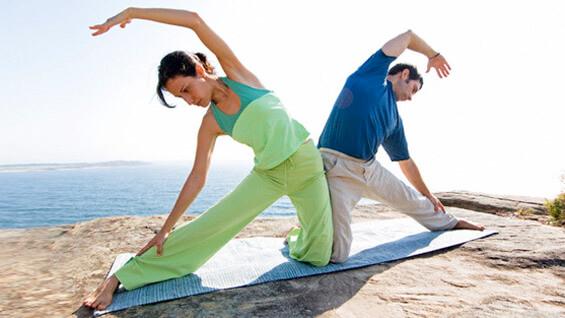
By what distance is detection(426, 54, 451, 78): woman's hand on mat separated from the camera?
3.09 meters

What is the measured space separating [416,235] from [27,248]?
146 inches

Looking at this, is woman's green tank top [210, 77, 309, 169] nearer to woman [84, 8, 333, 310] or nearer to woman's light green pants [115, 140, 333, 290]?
woman [84, 8, 333, 310]

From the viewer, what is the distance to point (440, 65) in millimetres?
3104

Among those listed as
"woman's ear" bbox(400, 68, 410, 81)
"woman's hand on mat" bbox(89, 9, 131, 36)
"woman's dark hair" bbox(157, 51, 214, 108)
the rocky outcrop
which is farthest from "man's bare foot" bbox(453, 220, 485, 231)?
"woman's hand on mat" bbox(89, 9, 131, 36)

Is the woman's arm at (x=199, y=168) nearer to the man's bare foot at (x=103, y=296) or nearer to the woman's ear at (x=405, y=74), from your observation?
the man's bare foot at (x=103, y=296)

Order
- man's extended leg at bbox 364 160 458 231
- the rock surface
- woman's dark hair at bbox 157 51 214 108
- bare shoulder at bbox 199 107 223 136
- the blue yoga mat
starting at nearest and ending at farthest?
the rock surface, woman's dark hair at bbox 157 51 214 108, the blue yoga mat, bare shoulder at bbox 199 107 223 136, man's extended leg at bbox 364 160 458 231

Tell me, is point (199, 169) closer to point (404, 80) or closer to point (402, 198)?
point (402, 198)

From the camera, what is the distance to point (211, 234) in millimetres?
2387

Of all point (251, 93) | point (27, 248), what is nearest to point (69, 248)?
point (27, 248)

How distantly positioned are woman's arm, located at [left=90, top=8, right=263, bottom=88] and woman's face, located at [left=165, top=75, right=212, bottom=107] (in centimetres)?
25

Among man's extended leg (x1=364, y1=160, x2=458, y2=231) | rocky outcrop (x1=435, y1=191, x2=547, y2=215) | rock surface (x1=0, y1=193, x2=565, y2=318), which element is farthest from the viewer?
rocky outcrop (x1=435, y1=191, x2=547, y2=215)

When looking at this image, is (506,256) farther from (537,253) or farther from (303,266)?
(303,266)

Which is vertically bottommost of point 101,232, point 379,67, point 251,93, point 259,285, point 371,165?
point 101,232

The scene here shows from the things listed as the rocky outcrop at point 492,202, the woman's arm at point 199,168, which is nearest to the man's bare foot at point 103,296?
the woman's arm at point 199,168
